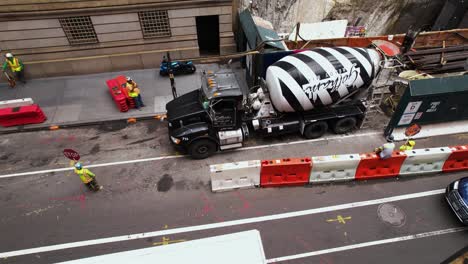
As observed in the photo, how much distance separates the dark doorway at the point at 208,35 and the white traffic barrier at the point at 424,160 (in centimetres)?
1172

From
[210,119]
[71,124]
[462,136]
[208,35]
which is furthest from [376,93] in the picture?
[71,124]

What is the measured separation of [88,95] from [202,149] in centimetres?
735

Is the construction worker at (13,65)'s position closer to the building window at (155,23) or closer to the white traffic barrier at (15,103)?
the white traffic barrier at (15,103)

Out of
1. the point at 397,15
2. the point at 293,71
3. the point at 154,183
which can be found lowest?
the point at 154,183

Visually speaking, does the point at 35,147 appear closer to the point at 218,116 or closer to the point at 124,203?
the point at 124,203

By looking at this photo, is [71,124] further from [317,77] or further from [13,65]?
[317,77]

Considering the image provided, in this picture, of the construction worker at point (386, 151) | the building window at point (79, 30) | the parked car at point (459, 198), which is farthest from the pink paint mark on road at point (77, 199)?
the parked car at point (459, 198)

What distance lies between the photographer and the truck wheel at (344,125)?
418 inches

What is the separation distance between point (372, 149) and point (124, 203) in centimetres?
908

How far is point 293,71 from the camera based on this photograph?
941cm

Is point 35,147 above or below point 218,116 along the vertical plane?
below

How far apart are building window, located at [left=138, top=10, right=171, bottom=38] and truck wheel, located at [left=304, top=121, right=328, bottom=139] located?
909 cm

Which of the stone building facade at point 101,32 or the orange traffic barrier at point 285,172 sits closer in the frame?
the orange traffic barrier at point 285,172

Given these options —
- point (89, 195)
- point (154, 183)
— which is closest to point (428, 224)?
point (154, 183)
